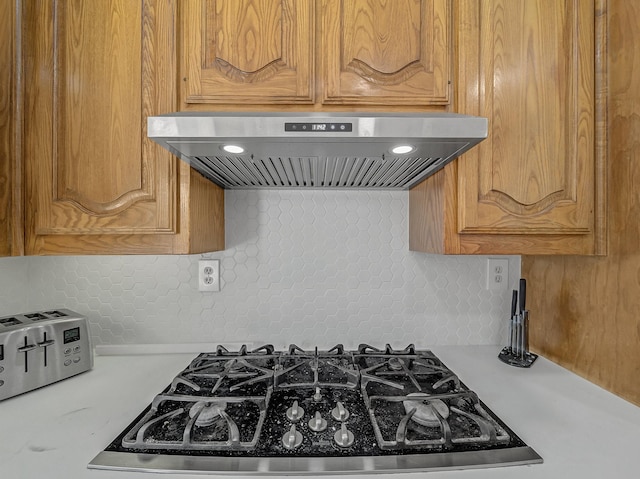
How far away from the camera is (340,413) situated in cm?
77

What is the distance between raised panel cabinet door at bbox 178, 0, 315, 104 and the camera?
0.88 m

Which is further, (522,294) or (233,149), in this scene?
(522,294)

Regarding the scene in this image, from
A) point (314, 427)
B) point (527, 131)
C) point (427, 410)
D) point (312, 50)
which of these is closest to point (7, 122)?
point (312, 50)

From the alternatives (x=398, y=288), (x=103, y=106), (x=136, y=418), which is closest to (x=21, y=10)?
(x=103, y=106)

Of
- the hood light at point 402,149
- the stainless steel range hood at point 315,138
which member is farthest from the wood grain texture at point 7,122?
the hood light at point 402,149

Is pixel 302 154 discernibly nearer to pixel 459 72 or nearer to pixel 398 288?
pixel 459 72

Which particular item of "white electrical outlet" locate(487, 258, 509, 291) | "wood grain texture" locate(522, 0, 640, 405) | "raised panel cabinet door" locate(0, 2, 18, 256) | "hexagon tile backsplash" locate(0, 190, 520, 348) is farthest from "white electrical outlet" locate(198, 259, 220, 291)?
"wood grain texture" locate(522, 0, 640, 405)

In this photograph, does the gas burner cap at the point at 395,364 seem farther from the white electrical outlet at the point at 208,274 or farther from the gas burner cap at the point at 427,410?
the white electrical outlet at the point at 208,274

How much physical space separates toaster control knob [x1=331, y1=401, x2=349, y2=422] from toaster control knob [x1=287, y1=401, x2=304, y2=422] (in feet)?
0.25

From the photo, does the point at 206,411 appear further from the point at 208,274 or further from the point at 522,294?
the point at 522,294

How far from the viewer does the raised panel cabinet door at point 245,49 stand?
0.88 m

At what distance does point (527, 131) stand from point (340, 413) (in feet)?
2.94

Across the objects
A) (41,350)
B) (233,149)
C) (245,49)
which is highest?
(245,49)

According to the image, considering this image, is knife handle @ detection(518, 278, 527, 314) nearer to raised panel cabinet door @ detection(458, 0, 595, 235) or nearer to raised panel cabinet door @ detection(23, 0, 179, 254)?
raised panel cabinet door @ detection(458, 0, 595, 235)
